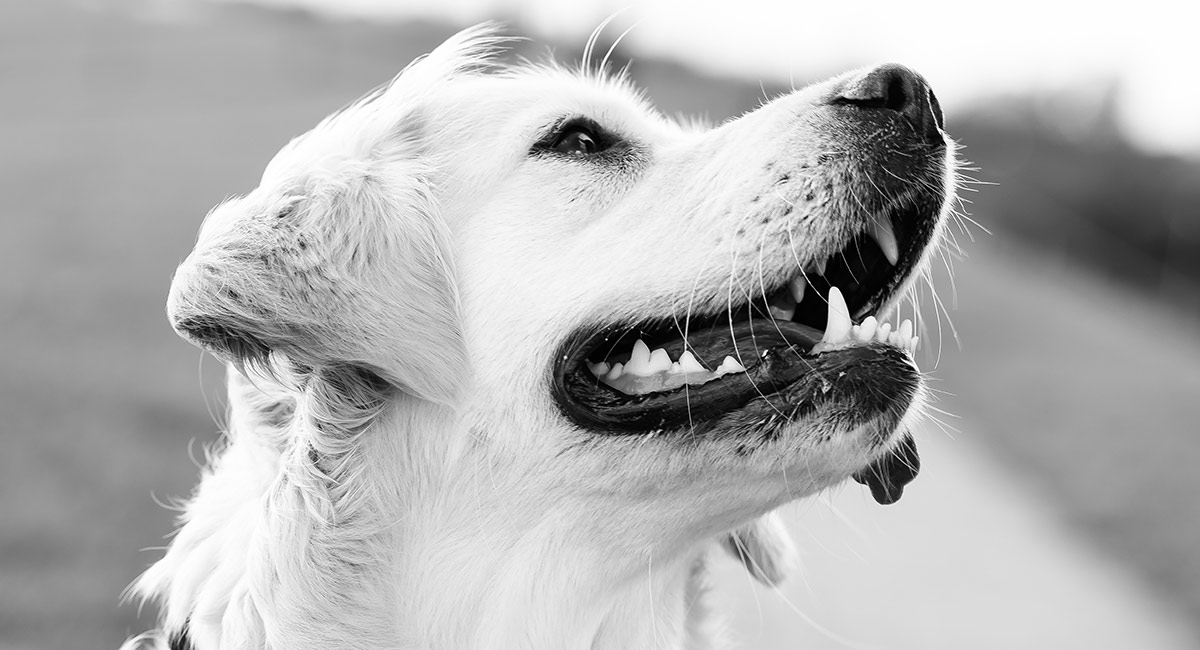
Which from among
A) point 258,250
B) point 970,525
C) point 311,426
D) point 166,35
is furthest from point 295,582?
point 166,35

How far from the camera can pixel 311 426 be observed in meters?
2.60

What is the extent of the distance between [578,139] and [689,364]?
777 mm

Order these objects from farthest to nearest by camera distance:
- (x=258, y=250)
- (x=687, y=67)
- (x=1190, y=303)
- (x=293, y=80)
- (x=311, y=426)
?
(x=293, y=80) → (x=687, y=67) → (x=1190, y=303) → (x=311, y=426) → (x=258, y=250)

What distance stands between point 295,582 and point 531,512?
588mm

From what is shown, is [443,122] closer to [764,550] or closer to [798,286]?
[798,286]

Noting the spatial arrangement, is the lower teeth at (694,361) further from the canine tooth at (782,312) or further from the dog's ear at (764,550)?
the dog's ear at (764,550)

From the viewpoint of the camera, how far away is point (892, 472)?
9.37 ft

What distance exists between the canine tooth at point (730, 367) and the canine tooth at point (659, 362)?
0.45 ft

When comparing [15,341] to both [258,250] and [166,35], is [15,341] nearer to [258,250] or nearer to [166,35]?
[258,250]

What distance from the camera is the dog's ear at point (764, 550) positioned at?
3.53 m

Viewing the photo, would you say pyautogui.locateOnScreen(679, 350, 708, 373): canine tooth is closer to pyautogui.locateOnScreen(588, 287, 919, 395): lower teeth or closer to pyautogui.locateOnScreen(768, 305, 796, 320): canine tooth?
pyautogui.locateOnScreen(588, 287, 919, 395): lower teeth

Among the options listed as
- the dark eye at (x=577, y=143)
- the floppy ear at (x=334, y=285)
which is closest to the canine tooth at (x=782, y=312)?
the dark eye at (x=577, y=143)

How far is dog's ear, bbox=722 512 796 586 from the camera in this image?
139 inches

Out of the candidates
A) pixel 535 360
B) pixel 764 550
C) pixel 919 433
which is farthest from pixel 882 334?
pixel 919 433
